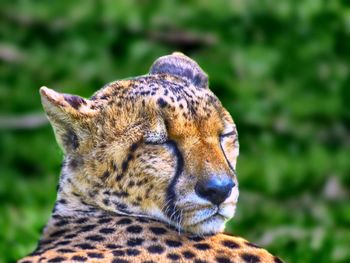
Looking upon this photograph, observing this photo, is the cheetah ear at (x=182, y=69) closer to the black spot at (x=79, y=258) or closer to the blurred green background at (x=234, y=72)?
the black spot at (x=79, y=258)

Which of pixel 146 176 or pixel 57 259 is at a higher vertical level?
pixel 146 176

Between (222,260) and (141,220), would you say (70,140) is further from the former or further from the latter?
(222,260)

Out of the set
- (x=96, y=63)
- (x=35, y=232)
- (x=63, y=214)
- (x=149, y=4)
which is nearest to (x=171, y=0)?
(x=149, y=4)

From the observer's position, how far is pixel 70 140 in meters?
4.38

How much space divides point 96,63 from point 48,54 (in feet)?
1.64

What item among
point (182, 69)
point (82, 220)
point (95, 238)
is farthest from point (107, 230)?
point (182, 69)

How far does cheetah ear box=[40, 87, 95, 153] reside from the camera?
425 cm

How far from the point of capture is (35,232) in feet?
22.4

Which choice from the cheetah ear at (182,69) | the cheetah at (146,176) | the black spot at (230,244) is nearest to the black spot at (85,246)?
the cheetah at (146,176)

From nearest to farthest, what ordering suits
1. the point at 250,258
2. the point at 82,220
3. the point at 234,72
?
the point at 250,258 < the point at 82,220 < the point at 234,72

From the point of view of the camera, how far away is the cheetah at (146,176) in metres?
4.12

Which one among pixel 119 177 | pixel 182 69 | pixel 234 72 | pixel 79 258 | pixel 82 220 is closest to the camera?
pixel 79 258

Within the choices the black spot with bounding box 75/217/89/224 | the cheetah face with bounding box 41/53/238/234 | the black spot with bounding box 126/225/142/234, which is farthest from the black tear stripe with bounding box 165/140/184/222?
the black spot with bounding box 75/217/89/224

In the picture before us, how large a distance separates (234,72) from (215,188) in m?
5.99
